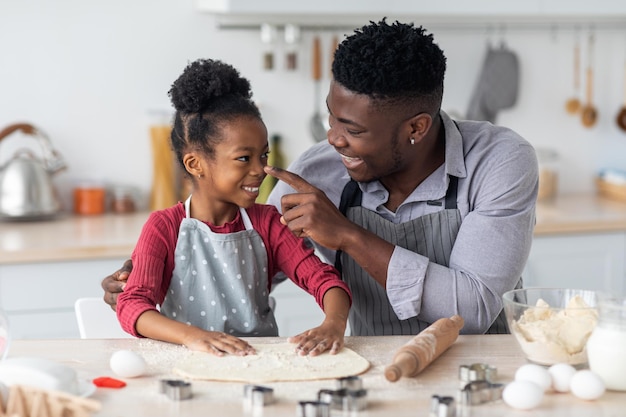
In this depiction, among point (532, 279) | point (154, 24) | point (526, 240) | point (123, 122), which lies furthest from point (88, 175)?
point (526, 240)

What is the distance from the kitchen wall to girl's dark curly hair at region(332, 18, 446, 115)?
1.63 meters

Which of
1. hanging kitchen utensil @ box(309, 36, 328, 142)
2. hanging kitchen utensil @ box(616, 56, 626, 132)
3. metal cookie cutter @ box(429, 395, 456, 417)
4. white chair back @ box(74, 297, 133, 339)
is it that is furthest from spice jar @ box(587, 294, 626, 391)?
hanging kitchen utensil @ box(616, 56, 626, 132)

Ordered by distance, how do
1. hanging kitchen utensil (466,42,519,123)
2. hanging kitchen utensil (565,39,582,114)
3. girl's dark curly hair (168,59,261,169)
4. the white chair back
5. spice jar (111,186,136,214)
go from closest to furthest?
1. girl's dark curly hair (168,59,261,169)
2. the white chair back
3. spice jar (111,186,136,214)
4. hanging kitchen utensil (466,42,519,123)
5. hanging kitchen utensil (565,39,582,114)

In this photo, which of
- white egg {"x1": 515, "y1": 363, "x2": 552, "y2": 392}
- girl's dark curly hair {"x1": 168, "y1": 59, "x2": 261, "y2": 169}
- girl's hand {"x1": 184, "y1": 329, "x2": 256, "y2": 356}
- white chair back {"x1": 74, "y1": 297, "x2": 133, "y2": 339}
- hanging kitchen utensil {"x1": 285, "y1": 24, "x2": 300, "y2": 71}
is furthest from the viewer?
hanging kitchen utensil {"x1": 285, "y1": 24, "x2": 300, "y2": 71}

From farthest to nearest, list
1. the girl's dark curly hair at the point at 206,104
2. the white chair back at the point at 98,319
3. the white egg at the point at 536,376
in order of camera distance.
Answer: the white chair back at the point at 98,319 → the girl's dark curly hair at the point at 206,104 → the white egg at the point at 536,376

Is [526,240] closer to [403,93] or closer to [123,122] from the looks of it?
[403,93]

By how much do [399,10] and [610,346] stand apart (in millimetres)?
2089

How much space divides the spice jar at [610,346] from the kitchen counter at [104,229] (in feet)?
5.76

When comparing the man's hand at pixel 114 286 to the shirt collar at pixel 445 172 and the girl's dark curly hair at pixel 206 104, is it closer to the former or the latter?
the girl's dark curly hair at pixel 206 104

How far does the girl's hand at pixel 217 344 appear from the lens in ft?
5.12

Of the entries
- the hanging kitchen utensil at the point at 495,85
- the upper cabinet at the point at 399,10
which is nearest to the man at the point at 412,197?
the upper cabinet at the point at 399,10

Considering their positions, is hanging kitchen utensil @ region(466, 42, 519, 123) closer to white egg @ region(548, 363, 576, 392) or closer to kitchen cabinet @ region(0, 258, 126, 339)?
kitchen cabinet @ region(0, 258, 126, 339)

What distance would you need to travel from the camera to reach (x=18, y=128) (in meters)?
3.20

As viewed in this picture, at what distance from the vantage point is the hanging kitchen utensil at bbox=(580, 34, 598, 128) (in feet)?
12.7
